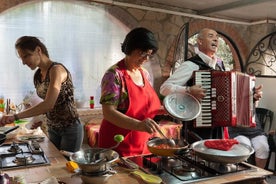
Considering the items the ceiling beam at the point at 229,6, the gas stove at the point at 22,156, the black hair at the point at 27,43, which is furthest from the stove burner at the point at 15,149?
the ceiling beam at the point at 229,6

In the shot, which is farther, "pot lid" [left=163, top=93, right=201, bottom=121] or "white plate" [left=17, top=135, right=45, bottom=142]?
"white plate" [left=17, top=135, right=45, bottom=142]

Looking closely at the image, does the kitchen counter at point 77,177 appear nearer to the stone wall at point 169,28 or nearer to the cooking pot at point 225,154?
the cooking pot at point 225,154

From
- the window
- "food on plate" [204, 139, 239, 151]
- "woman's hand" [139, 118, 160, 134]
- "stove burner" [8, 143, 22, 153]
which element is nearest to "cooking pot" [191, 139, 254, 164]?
"food on plate" [204, 139, 239, 151]

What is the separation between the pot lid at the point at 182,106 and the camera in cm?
162

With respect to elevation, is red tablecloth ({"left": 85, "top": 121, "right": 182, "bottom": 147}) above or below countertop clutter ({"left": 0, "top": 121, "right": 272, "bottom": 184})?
below

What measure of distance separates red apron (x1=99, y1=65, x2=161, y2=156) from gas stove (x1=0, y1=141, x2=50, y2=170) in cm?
37

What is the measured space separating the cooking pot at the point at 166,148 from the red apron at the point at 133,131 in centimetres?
20

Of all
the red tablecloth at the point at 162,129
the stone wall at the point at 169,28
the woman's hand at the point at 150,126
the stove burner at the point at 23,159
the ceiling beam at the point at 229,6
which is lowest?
the red tablecloth at the point at 162,129

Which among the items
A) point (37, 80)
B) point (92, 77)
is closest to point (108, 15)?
point (92, 77)

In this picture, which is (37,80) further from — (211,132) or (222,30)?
(222,30)

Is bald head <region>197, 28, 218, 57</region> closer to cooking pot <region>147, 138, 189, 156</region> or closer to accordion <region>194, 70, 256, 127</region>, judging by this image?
accordion <region>194, 70, 256, 127</region>

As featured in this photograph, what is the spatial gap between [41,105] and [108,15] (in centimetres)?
238

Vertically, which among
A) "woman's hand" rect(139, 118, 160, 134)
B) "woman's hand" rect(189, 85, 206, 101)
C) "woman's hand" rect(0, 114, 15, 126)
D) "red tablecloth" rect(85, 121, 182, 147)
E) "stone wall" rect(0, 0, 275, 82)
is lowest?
"red tablecloth" rect(85, 121, 182, 147)

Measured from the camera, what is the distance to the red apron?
1.62 meters
